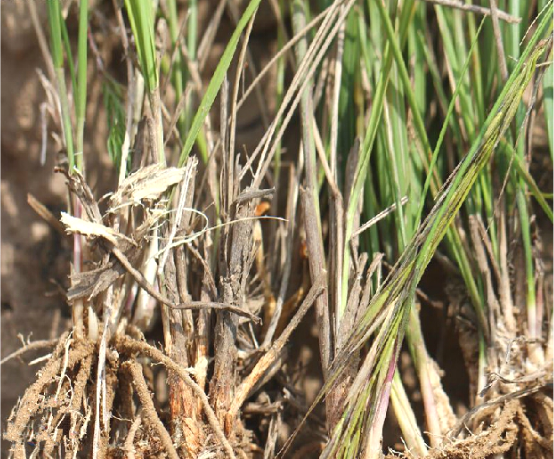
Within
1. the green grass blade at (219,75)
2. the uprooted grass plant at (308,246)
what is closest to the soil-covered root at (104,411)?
the uprooted grass plant at (308,246)

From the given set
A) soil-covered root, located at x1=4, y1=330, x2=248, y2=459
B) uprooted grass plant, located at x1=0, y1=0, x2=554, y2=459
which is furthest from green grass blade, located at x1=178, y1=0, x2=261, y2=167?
soil-covered root, located at x1=4, y1=330, x2=248, y2=459

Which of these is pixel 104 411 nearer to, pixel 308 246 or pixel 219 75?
pixel 308 246

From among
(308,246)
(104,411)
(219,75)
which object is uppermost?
(219,75)

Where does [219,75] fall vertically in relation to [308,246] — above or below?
above

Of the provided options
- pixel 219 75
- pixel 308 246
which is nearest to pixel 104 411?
pixel 308 246

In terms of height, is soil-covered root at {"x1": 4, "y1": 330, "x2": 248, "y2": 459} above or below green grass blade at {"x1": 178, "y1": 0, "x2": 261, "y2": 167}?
below

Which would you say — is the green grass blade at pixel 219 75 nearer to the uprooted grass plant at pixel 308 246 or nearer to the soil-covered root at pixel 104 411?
the uprooted grass plant at pixel 308 246

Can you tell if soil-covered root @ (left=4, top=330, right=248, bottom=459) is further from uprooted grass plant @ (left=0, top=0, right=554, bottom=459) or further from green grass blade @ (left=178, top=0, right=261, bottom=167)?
green grass blade @ (left=178, top=0, right=261, bottom=167)

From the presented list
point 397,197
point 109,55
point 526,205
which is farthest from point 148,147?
point 526,205
